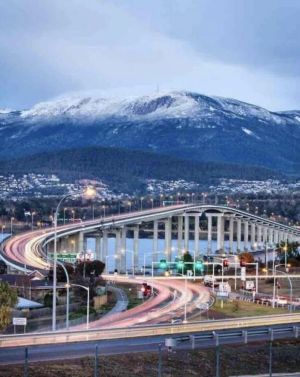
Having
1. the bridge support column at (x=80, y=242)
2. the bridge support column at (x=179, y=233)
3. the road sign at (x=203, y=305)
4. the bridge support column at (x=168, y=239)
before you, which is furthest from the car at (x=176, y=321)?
the bridge support column at (x=179, y=233)

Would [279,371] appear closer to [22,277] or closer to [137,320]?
[137,320]

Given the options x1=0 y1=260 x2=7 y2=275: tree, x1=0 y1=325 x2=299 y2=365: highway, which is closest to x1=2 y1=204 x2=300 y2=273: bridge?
x1=0 y1=260 x2=7 y2=275: tree

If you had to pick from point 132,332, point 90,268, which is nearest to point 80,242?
point 90,268

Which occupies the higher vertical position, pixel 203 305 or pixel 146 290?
pixel 146 290

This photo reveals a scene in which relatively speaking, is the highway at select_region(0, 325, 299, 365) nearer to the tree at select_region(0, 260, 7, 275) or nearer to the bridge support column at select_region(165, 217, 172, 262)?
the tree at select_region(0, 260, 7, 275)

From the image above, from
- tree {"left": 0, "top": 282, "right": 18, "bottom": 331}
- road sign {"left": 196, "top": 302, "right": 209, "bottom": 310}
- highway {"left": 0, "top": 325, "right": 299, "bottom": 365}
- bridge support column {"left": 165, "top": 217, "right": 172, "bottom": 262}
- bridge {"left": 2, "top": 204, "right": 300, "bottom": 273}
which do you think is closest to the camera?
highway {"left": 0, "top": 325, "right": 299, "bottom": 365}

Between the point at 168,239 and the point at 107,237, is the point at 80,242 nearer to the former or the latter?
the point at 107,237

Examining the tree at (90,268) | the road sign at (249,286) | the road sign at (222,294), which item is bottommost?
the road sign at (222,294)

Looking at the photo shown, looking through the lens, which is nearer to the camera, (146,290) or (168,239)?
(146,290)

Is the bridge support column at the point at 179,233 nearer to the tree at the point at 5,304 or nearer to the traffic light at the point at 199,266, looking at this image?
the traffic light at the point at 199,266
